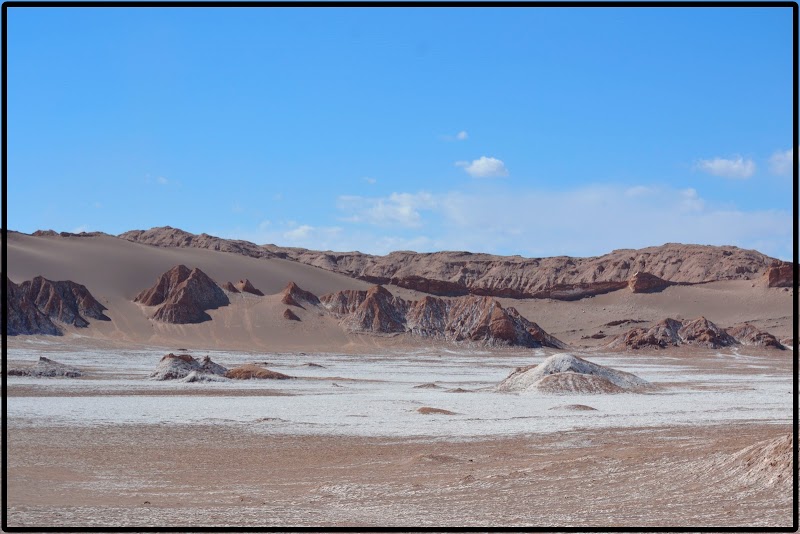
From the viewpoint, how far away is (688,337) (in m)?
97.5

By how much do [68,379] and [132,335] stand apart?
168 ft

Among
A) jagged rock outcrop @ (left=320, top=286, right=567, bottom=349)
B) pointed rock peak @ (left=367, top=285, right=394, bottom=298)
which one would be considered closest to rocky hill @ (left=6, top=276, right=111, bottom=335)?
jagged rock outcrop @ (left=320, top=286, right=567, bottom=349)

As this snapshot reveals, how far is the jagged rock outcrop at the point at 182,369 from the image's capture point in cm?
4166

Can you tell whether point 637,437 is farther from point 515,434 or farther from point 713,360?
point 713,360

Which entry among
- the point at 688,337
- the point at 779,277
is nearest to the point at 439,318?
the point at 688,337

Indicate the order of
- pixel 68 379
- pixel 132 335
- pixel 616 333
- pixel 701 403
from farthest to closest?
pixel 616 333 < pixel 132 335 < pixel 68 379 < pixel 701 403

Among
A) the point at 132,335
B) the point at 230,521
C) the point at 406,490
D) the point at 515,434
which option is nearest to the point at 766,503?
the point at 406,490

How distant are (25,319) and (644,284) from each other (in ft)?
267

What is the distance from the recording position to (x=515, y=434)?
22.2m

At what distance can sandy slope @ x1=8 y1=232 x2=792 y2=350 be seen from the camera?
9175 cm

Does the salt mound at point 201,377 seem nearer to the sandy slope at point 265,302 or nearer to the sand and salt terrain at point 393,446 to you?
the sand and salt terrain at point 393,446

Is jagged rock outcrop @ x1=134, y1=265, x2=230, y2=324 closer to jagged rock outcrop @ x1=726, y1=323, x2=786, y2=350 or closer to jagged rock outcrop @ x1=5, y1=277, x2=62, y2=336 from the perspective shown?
jagged rock outcrop @ x1=5, y1=277, x2=62, y2=336

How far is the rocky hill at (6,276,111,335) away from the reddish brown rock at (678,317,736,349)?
55769mm

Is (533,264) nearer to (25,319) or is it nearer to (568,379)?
(25,319)
